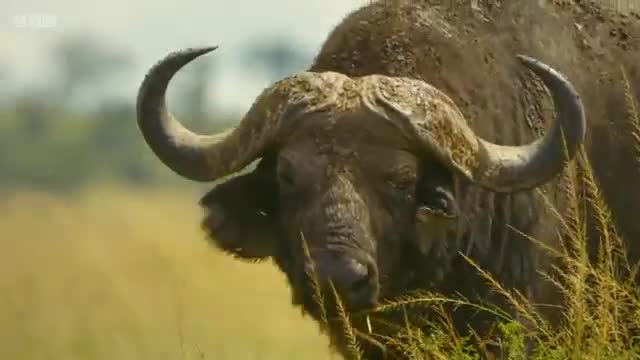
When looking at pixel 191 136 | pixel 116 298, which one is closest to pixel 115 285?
pixel 116 298

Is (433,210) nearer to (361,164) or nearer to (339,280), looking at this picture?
(361,164)

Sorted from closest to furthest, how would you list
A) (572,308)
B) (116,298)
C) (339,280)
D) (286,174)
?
A: (572,308), (339,280), (286,174), (116,298)

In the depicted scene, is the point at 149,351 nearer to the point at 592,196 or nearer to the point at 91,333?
the point at 91,333

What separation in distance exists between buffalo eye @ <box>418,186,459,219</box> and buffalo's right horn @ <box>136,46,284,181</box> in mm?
620

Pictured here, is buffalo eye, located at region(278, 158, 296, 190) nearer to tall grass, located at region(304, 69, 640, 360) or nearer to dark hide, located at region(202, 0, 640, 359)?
dark hide, located at region(202, 0, 640, 359)

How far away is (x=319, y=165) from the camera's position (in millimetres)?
8430

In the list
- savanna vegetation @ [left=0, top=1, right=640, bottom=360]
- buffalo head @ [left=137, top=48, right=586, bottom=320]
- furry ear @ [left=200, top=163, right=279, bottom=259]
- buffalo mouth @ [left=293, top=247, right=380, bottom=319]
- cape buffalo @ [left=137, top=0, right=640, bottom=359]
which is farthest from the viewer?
savanna vegetation @ [left=0, top=1, right=640, bottom=360]

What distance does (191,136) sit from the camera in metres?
9.16

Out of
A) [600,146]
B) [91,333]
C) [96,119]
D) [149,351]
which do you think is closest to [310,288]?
[600,146]

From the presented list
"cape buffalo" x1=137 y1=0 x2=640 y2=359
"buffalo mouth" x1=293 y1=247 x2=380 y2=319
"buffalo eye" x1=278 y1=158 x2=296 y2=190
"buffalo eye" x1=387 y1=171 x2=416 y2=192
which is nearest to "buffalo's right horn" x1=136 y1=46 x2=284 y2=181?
"cape buffalo" x1=137 y1=0 x2=640 y2=359

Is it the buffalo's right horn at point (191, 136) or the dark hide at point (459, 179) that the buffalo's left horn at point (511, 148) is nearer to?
the dark hide at point (459, 179)

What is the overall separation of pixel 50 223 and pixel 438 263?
5573mm

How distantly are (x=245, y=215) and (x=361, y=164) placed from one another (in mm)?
813

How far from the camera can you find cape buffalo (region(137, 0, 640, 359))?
8430 mm
